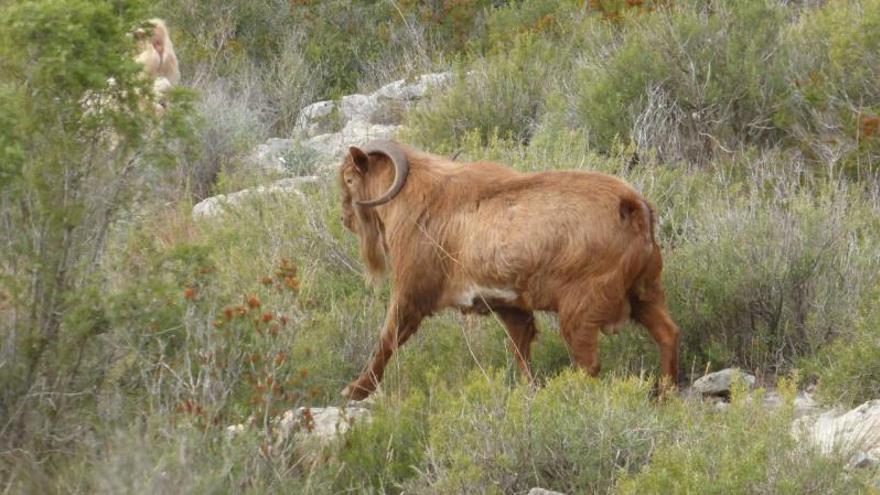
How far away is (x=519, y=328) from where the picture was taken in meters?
8.33

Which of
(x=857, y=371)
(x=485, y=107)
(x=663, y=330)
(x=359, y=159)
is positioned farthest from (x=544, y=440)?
(x=485, y=107)

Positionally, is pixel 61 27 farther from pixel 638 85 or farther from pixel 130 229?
pixel 638 85

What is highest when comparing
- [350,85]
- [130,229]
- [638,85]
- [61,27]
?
[61,27]

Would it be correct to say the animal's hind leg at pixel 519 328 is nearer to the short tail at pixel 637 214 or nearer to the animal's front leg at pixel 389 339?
the animal's front leg at pixel 389 339

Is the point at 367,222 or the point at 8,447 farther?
the point at 367,222

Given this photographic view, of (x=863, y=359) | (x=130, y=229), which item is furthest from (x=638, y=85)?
(x=130, y=229)

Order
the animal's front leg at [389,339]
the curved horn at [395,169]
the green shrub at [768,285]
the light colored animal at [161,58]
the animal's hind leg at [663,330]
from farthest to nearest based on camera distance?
1. the light colored animal at [161,58]
2. the green shrub at [768,285]
3. the curved horn at [395,169]
4. the animal's front leg at [389,339]
5. the animal's hind leg at [663,330]

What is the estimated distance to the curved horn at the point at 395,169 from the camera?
27.8 ft

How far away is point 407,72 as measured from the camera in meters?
17.6

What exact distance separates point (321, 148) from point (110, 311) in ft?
27.8

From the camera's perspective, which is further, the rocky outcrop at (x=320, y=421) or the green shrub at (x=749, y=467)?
the rocky outcrop at (x=320, y=421)

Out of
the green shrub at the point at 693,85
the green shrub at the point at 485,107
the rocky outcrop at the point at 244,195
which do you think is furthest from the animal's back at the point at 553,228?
the green shrub at the point at 485,107

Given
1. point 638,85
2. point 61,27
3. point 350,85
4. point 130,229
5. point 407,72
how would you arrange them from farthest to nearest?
point 350,85, point 407,72, point 638,85, point 130,229, point 61,27

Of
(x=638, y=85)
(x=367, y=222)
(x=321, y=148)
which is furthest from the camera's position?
(x=321, y=148)
